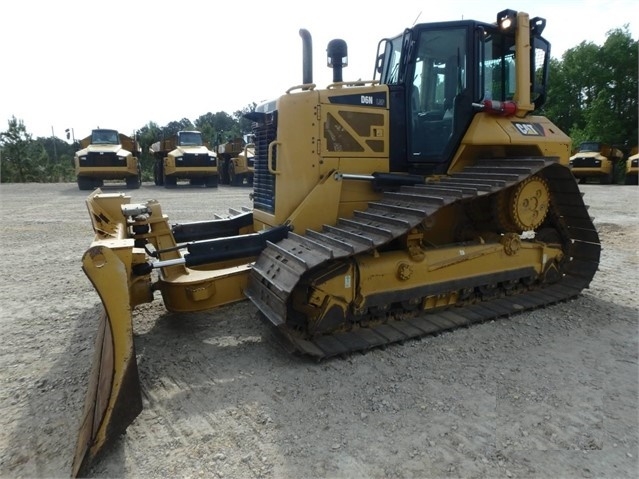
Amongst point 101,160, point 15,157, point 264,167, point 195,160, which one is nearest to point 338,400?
point 264,167

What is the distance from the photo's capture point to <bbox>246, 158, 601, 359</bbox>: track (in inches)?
137

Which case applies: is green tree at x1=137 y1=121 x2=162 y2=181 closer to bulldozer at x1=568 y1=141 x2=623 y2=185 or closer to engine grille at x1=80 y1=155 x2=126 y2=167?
engine grille at x1=80 y1=155 x2=126 y2=167

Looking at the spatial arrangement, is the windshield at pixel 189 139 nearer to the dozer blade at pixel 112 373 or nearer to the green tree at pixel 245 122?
the green tree at pixel 245 122

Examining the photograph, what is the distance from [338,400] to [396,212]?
1.72 metres

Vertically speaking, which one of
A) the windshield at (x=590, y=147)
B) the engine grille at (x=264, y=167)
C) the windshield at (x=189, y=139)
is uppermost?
the windshield at (x=189, y=139)

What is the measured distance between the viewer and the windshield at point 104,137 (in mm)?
20500

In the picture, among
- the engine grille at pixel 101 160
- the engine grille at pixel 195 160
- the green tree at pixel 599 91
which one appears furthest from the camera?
the green tree at pixel 599 91

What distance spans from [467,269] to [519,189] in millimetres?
961

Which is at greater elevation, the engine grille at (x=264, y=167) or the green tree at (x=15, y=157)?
the green tree at (x=15, y=157)

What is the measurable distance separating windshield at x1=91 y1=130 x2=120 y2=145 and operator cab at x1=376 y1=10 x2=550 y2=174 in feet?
62.4

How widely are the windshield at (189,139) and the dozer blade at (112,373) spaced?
19.8 meters

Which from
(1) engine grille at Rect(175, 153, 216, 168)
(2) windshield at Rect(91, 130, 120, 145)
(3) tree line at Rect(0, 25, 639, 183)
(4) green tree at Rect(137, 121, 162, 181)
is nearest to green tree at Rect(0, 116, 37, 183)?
(3) tree line at Rect(0, 25, 639, 183)

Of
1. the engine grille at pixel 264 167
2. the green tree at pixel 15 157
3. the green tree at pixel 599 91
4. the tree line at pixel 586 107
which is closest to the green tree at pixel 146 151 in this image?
the tree line at pixel 586 107

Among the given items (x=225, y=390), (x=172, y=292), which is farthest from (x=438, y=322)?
(x=172, y=292)
